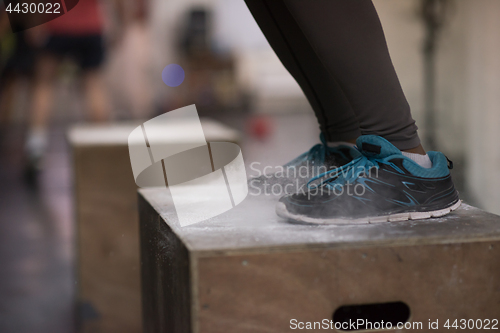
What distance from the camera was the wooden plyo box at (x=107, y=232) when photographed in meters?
1.32

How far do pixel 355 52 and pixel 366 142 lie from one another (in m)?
0.13

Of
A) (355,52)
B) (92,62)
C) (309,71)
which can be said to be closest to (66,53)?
(92,62)

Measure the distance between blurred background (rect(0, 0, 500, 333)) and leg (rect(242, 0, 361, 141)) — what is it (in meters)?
0.23

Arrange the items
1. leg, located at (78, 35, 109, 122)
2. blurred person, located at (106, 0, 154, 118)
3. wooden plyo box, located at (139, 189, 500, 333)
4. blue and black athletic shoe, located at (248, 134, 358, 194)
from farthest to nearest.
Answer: blurred person, located at (106, 0, 154, 118) < leg, located at (78, 35, 109, 122) < blue and black athletic shoe, located at (248, 134, 358, 194) < wooden plyo box, located at (139, 189, 500, 333)

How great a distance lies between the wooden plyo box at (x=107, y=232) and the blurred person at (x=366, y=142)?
71 centimetres

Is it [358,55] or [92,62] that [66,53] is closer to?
[92,62]

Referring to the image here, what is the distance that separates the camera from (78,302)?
4.29 feet

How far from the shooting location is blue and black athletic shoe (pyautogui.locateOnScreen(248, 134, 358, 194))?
2.81 feet

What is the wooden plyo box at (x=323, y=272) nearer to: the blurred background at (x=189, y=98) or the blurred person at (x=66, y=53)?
the blurred background at (x=189, y=98)

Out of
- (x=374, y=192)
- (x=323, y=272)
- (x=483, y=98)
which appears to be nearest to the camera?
(x=323, y=272)

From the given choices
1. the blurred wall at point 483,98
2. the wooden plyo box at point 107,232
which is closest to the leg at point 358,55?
the wooden plyo box at point 107,232

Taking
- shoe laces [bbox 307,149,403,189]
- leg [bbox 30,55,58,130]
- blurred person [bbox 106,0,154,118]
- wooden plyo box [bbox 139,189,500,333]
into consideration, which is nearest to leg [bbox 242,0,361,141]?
shoe laces [bbox 307,149,403,189]

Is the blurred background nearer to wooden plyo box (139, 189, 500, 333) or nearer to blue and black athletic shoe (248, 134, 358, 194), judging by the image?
blue and black athletic shoe (248, 134, 358, 194)

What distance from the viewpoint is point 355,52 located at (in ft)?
2.38
